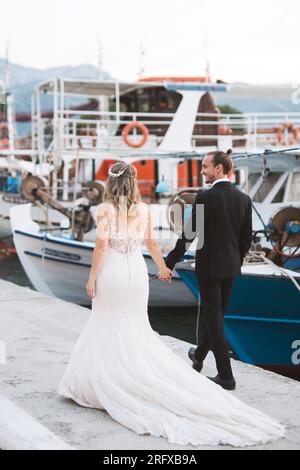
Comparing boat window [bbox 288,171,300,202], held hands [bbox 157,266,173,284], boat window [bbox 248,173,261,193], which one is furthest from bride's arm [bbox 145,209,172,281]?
boat window [bbox 248,173,261,193]

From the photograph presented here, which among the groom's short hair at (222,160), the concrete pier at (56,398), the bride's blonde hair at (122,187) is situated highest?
the groom's short hair at (222,160)

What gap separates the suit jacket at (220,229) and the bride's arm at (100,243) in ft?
2.55

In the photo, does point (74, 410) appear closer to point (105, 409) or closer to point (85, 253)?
point (105, 409)

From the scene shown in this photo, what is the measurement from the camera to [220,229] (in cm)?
569

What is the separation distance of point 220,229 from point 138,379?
4.20 feet

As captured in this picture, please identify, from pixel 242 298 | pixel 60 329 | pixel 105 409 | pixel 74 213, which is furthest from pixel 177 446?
pixel 74 213

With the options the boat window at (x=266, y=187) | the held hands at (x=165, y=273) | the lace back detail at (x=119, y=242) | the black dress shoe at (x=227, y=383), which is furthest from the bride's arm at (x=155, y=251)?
the boat window at (x=266, y=187)

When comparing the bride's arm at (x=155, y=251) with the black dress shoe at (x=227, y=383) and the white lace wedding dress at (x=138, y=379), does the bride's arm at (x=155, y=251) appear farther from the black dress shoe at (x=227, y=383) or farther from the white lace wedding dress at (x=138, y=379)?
the black dress shoe at (x=227, y=383)

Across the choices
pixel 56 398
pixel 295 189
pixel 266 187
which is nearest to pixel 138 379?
pixel 56 398

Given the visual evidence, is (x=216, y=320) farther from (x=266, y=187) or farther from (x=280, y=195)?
(x=266, y=187)

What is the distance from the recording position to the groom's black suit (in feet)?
18.7

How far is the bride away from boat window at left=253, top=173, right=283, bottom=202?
748 centimetres

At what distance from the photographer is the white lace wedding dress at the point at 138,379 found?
479 centimetres

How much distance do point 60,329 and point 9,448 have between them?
384 centimetres
